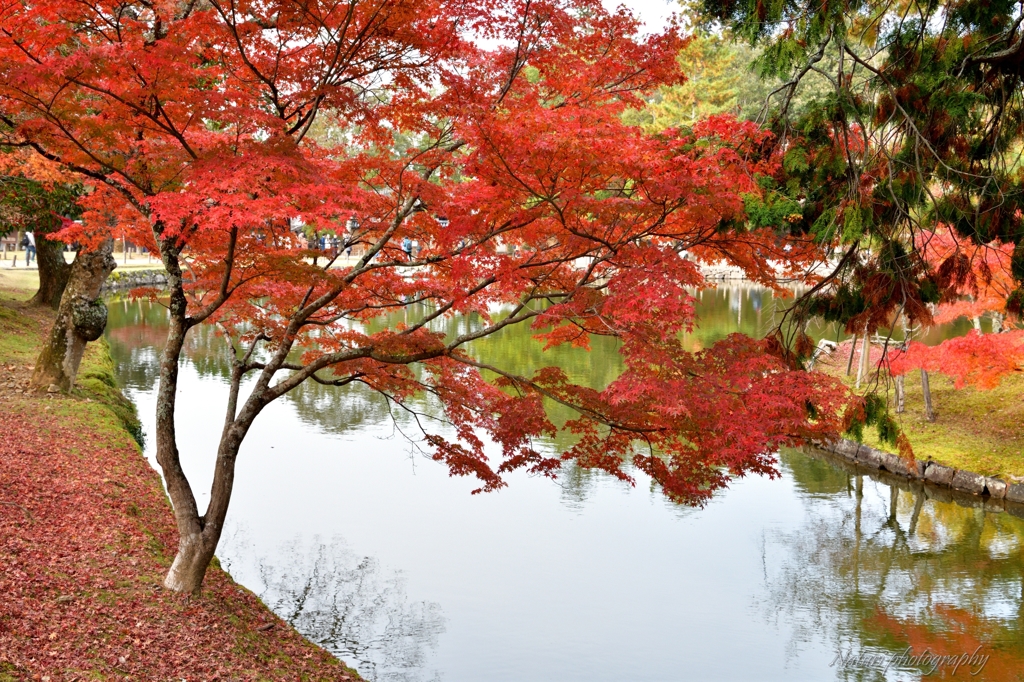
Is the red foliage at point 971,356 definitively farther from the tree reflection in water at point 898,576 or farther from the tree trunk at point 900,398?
the tree trunk at point 900,398

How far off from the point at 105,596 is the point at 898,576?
8291mm

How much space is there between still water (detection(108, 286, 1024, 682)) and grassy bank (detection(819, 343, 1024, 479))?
1073 mm

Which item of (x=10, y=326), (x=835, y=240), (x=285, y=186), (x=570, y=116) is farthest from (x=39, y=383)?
(x=835, y=240)

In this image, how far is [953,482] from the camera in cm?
1338

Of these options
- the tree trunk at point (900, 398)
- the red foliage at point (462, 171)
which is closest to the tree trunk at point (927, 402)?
the tree trunk at point (900, 398)

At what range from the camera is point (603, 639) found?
328 inches

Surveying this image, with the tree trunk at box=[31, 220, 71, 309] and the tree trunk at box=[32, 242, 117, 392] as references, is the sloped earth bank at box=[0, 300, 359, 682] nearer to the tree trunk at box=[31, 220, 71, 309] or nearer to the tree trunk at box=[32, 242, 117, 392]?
the tree trunk at box=[32, 242, 117, 392]

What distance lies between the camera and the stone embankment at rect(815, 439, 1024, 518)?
12719 mm

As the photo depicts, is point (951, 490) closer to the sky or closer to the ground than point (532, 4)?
closer to the ground

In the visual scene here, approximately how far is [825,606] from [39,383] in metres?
9.88

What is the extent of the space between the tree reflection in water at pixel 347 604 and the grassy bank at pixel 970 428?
785 cm

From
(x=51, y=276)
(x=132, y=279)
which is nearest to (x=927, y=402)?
(x=51, y=276)

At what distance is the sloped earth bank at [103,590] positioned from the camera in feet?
17.6

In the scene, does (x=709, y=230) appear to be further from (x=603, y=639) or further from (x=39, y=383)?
(x=39, y=383)
